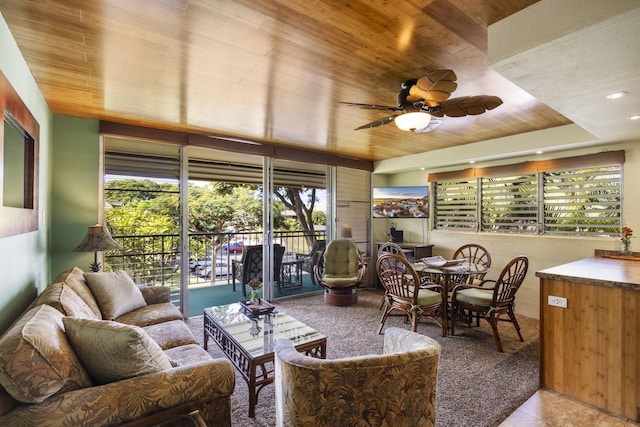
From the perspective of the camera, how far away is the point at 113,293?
2701mm

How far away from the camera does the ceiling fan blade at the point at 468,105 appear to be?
2.14 metres

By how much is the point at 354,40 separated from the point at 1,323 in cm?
270

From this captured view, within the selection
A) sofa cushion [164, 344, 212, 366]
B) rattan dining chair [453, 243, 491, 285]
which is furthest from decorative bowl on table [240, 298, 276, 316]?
rattan dining chair [453, 243, 491, 285]

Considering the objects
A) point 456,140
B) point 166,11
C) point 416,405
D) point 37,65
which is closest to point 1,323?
point 37,65

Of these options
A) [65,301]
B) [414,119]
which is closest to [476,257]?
[414,119]

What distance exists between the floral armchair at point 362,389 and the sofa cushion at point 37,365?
35.0 inches

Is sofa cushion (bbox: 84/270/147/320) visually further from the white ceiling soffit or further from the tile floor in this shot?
the white ceiling soffit

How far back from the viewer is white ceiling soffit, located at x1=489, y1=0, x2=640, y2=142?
54.7 inches

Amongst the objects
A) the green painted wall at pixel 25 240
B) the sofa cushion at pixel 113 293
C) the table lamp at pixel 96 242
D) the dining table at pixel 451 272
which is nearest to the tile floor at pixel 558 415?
the dining table at pixel 451 272

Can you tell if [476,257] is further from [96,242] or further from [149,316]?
[96,242]

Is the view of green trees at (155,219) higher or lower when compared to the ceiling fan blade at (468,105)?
lower

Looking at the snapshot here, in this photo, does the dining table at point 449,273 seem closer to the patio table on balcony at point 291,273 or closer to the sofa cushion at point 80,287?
the patio table on balcony at point 291,273

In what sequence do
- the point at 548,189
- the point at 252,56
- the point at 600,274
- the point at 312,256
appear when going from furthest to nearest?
the point at 312,256 → the point at 548,189 → the point at 600,274 → the point at 252,56

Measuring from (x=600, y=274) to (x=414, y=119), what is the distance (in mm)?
1843
